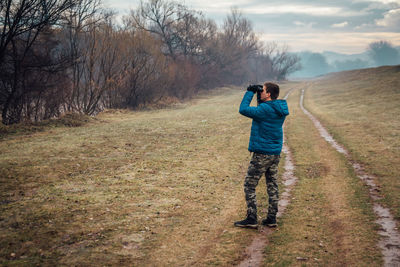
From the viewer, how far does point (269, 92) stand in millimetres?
5910

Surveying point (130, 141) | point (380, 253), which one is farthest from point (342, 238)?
point (130, 141)

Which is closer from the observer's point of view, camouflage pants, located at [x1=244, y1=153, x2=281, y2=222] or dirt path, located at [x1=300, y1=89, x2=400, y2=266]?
dirt path, located at [x1=300, y1=89, x2=400, y2=266]

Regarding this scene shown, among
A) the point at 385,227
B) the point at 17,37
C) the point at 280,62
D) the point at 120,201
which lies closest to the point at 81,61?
the point at 17,37

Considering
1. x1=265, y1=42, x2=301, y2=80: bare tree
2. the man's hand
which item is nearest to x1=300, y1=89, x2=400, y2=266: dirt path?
the man's hand

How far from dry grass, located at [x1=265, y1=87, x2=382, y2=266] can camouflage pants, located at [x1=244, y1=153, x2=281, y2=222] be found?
23.1 inches

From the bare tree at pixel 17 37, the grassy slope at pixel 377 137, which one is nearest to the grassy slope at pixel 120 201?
the bare tree at pixel 17 37

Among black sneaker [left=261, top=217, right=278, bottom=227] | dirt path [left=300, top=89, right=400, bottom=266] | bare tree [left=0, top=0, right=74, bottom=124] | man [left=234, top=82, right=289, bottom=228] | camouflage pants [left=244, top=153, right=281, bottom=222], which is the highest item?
bare tree [left=0, top=0, right=74, bottom=124]

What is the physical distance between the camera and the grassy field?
5438 mm

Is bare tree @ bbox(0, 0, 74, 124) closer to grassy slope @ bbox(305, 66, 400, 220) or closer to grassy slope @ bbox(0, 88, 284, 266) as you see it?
grassy slope @ bbox(0, 88, 284, 266)

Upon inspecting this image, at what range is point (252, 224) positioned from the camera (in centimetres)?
637

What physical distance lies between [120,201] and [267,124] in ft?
13.4

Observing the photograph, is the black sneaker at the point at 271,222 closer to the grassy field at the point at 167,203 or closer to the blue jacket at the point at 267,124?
the grassy field at the point at 167,203

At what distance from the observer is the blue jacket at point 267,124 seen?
229 inches

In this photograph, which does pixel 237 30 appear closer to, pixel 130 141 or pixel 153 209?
pixel 130 141
